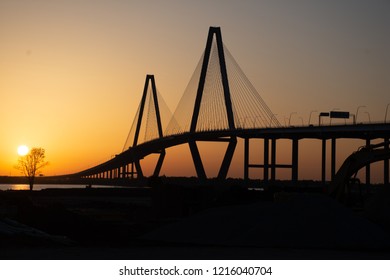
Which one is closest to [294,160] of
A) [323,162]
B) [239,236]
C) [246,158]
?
[323,162]

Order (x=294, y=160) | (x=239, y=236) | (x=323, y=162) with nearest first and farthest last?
(x=239, y=236) < (x=294, y=160) < (x=323, y=162)

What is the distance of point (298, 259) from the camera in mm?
24844

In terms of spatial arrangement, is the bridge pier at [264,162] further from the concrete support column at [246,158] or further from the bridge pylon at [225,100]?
the bridge pylon at [225,100]

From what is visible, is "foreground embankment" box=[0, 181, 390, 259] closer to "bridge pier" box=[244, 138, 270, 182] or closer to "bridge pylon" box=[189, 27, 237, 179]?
"bridge pylon" box=[189, 27, 237, 179]

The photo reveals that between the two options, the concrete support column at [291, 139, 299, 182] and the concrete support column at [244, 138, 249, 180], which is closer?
the concrete support column at [291, 139, 299, 182]

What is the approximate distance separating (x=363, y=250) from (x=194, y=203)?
21268 mm

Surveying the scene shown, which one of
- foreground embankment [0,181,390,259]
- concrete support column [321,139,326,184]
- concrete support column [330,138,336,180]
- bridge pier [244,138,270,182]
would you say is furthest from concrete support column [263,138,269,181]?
foreground embankment [0,181,390,259]

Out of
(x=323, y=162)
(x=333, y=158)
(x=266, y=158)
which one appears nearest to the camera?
(x=333, y=158)

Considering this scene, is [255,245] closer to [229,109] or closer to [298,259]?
[298,259]

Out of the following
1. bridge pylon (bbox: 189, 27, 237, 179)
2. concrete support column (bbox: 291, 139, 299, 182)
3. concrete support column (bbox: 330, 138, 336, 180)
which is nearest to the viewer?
bridge pylon (bbox: 189, 27, 237, 179)

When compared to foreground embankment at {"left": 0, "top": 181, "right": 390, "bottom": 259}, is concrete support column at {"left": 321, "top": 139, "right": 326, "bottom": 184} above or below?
above

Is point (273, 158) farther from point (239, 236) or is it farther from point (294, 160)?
point (239, 236)

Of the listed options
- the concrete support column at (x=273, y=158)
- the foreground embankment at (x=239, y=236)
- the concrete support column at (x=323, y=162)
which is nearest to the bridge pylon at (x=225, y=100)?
the concrete support column at (x=273, y=158)
